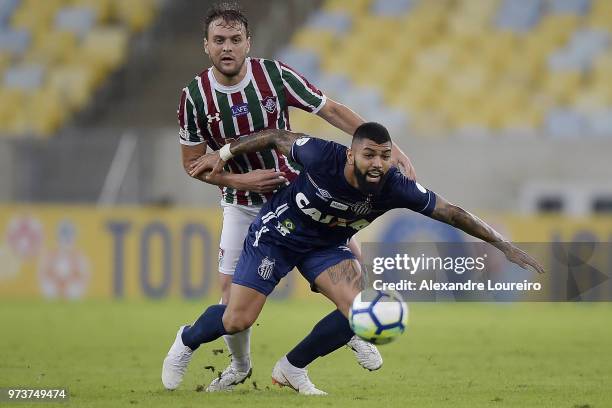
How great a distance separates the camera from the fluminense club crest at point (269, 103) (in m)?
7.58

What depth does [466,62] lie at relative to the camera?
19062 millimetres

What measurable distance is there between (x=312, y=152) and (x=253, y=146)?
475 mm

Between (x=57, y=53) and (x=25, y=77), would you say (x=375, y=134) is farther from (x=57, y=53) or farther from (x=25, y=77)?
(x=57, y=53)

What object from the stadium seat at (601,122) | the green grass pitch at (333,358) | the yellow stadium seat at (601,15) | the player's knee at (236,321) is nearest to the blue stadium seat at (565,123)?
the stadium seat at (601,122)

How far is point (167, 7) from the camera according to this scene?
21516 millimetres

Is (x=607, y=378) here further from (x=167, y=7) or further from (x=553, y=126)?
(x=167, y=7)

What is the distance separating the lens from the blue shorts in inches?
285

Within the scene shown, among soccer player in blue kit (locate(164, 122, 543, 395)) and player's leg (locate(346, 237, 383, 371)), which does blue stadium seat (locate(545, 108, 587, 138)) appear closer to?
player's leg (locate(346, 237, 383, 371))

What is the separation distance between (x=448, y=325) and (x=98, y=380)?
5.78 metres

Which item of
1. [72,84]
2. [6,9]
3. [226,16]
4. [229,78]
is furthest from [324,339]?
[6,9]

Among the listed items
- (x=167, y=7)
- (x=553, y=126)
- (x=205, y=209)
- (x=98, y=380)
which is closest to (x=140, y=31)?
(x=167, y=7)

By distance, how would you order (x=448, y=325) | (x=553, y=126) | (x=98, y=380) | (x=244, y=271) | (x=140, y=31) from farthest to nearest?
1. (x=140, y=31)
2. (x=553, y=126)
3. (x=448, y=325)
4. (x=98, y=380)
5. (x=244, y=271)

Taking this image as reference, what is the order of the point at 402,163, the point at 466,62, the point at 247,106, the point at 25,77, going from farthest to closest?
the point at 25,77, the point at 466,62, the point at 247,106, the point at 402,163

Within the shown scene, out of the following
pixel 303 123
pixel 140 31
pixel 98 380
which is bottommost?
pixel 98 380
